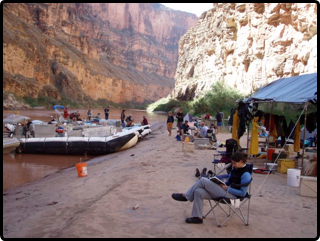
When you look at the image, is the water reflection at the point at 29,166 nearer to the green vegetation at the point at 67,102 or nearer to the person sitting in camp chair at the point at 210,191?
the person sitting in camp chair at the point at 210,191

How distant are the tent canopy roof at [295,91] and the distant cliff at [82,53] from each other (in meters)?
51.9

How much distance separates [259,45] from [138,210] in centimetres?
3137

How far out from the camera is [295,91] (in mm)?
8039

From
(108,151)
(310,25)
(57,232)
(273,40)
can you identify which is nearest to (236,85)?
(273,40)

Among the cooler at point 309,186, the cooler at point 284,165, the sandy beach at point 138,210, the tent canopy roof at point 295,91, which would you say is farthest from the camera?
the cooler at point 284,165

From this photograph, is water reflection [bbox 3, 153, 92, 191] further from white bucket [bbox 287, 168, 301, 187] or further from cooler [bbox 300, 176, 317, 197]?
cooler [bbox 300, 176, 317, 197]

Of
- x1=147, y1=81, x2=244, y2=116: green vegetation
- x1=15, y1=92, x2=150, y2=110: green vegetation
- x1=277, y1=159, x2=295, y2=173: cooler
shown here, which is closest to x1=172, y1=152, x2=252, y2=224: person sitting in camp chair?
x1=277, y1=159, x2=295, y2=173: cooler

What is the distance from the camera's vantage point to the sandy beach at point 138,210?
4.17m

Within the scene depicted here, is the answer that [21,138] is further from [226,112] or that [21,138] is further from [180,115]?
[226,112]

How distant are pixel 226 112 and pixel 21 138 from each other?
65.0 feet

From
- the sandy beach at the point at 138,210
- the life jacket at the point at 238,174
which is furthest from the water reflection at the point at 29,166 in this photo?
the life jacket at the point at 238,174

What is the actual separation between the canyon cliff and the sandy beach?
2027cm

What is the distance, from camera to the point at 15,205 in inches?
258

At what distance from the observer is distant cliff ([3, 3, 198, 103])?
193ft
